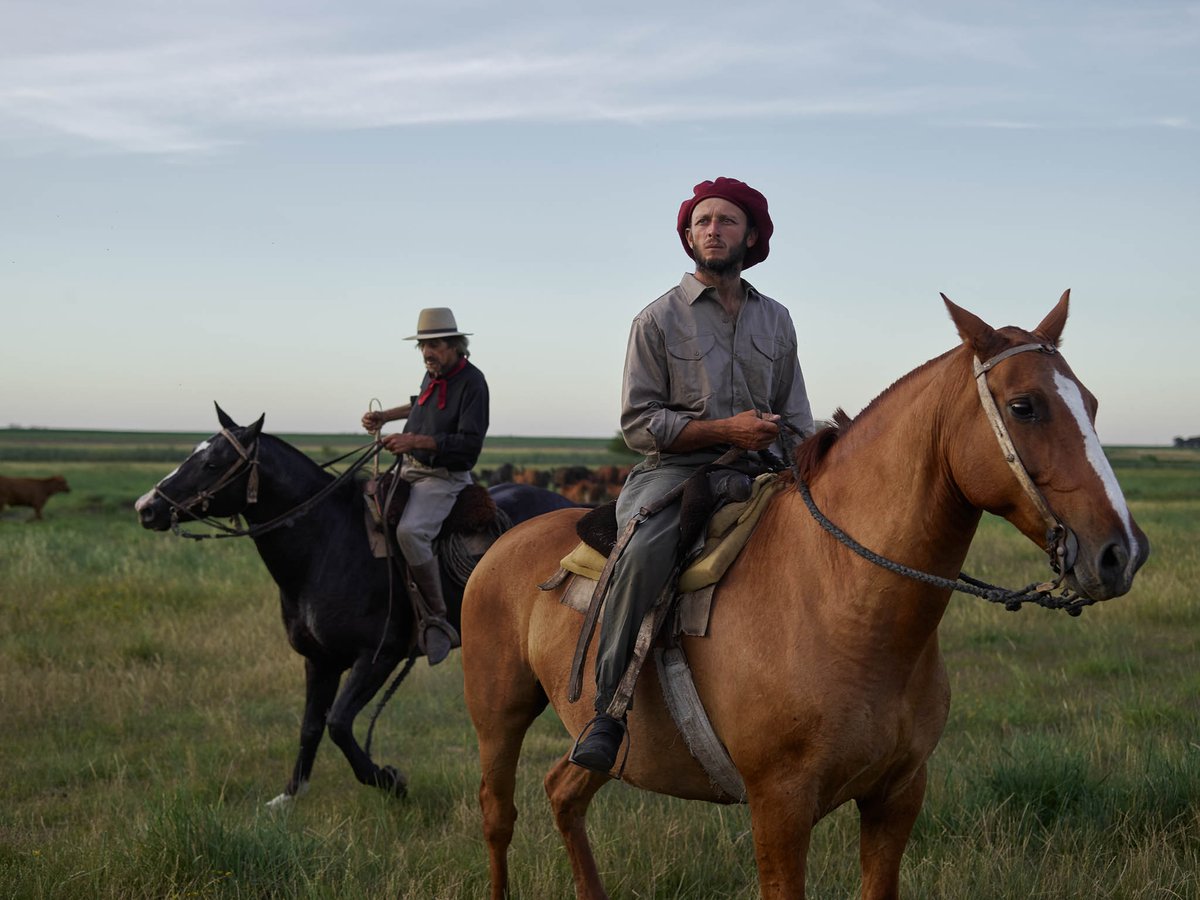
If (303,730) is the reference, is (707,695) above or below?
above

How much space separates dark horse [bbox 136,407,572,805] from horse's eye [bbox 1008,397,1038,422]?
5.14m

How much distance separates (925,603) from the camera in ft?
11.5

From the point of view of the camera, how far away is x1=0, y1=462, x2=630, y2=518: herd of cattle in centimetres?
3475

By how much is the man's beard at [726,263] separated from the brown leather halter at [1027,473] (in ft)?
3.95

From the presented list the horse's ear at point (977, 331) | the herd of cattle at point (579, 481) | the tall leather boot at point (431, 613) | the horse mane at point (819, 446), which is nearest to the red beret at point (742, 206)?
the horse mane at point (819, 446)

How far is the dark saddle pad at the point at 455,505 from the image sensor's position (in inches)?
295

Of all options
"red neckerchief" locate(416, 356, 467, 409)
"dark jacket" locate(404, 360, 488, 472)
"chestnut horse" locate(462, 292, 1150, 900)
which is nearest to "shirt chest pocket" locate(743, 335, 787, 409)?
"chestnut horse" locate(462, 292, 1150, 900)

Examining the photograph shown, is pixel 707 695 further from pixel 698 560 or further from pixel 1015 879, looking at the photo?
pixel 1015 879

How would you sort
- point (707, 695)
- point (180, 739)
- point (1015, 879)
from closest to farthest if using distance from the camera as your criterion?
point (707, 695)
point (1015, 879)
point (180, 739)

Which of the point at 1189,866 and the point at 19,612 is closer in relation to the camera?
the point at 1189,866

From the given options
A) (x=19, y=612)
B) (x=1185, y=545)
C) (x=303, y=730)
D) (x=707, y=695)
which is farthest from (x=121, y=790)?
(x=1185, y=545)

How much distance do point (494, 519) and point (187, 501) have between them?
2.01 metres

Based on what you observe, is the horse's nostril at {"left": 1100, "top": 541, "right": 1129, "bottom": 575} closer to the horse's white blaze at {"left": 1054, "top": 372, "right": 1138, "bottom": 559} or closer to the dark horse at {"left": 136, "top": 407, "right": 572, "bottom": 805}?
the horse's white blaze at {"left": 1054, "top": 372, "right": 1138, "bottom": 559}

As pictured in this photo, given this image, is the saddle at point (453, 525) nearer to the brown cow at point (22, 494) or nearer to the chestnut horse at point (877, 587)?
the chestnut horse at point (877, 587)
